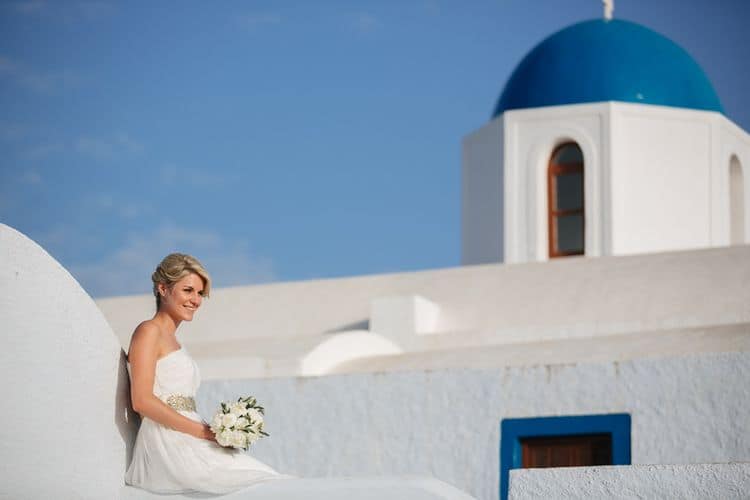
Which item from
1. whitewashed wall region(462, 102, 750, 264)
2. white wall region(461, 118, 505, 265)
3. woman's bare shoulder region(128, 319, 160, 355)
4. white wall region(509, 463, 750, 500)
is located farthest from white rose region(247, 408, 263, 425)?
white wall region(461, 118, 505, 265)

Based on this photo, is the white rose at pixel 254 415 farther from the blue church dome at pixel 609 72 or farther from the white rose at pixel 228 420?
the blue church dome at pixel 609 72

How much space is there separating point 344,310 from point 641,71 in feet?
14.2

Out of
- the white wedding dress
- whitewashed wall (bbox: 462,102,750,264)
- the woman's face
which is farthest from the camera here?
whitewashed wall (bbox: 462,102,750,264)

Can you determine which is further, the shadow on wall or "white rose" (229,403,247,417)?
the shadow on wall

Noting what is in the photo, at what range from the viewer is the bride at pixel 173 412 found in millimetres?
5660

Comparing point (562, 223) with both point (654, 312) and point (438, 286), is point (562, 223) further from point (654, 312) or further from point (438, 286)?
point (654, 312)

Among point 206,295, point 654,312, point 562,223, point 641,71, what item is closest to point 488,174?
point 562,223

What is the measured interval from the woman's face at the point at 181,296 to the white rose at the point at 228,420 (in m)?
0.45

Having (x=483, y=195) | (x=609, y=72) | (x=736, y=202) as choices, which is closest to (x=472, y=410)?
(x=483, y=195)

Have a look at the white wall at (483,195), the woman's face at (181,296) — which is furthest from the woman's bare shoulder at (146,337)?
the white wall at (483,195)

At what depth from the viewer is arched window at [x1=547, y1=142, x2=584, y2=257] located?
1551 centimetres

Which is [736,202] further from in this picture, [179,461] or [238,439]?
[179,461]

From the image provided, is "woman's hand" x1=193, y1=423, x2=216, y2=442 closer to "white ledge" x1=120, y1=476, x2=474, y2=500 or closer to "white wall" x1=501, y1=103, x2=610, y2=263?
"white ledge" x1=120, y1=476, x2=474, y2=500

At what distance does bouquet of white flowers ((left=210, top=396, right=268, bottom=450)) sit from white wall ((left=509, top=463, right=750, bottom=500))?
4.10 ft
